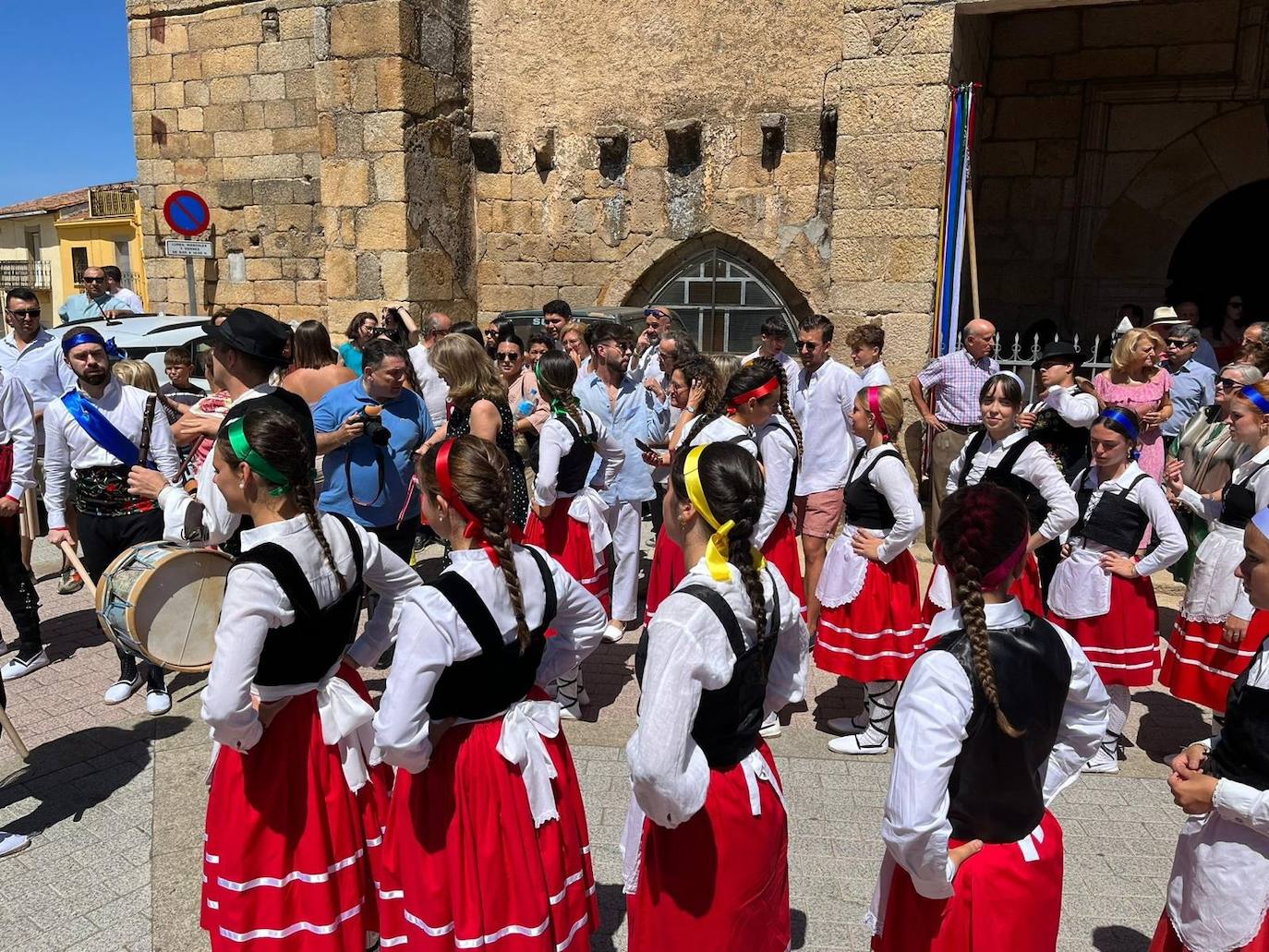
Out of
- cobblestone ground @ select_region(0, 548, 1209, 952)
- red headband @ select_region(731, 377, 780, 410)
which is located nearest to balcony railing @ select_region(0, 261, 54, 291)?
cobblestone ground @ select_region(0, 548, 1209, 952)

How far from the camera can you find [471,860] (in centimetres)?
235

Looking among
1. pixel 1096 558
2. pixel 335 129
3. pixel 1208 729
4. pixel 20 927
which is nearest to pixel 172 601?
pixel 20 927

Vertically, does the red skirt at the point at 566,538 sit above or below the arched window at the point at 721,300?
below

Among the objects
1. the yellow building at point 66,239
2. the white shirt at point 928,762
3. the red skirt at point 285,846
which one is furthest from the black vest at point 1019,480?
the yellow building at point 66,239

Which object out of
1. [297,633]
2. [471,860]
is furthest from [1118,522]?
[297,633]

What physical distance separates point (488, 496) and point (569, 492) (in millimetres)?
2645

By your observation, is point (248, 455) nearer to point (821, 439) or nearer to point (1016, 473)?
point (1016, 473)

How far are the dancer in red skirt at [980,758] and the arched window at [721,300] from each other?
8048 millimetres

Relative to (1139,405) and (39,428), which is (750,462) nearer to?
(1139,405)

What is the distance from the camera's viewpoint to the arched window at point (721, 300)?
10.1m

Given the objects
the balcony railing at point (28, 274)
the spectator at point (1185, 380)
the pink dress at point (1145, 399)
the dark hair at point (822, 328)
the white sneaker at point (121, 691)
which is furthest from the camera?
the balcony railing at point (28, 274)

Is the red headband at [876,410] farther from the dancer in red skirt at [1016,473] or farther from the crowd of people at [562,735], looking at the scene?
the crowd of people at [562,735]

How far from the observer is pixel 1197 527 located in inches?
→ 202

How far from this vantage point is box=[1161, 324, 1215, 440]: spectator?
266 inches
